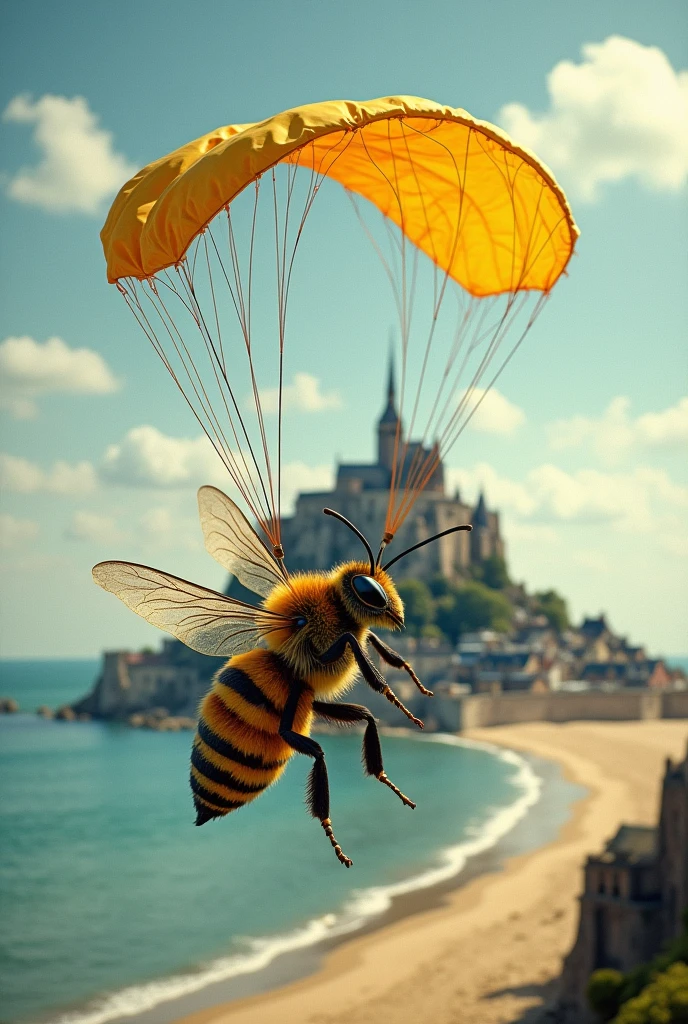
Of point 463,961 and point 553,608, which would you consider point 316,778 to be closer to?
point 463,961

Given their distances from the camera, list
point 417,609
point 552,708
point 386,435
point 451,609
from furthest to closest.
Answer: point 386,435
point 451,609
point 417,609
point 552,708

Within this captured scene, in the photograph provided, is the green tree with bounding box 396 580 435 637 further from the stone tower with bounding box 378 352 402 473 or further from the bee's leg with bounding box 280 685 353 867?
the bee's leg with bounding box 280 685 353 867

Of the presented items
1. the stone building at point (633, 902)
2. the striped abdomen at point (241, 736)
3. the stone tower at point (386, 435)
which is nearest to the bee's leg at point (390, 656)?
the striped abdomen at point (241, 736)

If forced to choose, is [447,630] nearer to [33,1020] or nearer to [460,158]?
[33,1020]

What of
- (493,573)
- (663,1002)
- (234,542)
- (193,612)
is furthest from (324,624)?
(493,573)

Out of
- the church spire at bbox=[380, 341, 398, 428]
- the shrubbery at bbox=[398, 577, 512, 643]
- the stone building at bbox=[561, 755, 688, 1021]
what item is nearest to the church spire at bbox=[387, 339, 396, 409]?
the church spire at bbox=[380, 341, 398, 428]

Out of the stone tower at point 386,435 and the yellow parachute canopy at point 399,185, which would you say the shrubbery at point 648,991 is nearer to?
the yellow parachute canopy at point 399,185
